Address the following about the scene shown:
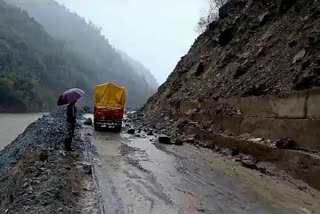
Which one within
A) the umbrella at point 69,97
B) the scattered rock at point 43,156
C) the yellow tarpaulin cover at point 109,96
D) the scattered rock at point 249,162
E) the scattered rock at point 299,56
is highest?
the scattered rock at point 299,56

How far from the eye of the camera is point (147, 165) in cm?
1374

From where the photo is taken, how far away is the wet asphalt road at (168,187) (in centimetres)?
Answer: 840

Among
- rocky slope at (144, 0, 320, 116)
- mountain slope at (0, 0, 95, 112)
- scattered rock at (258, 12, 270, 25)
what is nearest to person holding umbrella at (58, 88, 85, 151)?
rocky slope at (144, 0, 320, 116)

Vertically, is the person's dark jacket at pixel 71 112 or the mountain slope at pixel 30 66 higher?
the mountain slope at pixel 30 66

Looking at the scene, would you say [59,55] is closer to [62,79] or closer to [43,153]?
[62,79]

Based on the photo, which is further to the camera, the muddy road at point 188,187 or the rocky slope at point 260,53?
the rocky slope at point 260,53

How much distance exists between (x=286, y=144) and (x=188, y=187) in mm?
3671

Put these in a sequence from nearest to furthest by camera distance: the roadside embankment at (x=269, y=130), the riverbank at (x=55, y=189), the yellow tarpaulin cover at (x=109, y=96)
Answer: the riverbank at (x=55, y=189), the roadside embankment at (x=269, y=130), the yellow tarpaulin cover at (x=109, y=96)

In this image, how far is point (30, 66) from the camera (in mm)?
118562

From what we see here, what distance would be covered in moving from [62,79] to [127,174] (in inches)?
4848

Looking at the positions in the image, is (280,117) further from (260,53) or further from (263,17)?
(263,17)

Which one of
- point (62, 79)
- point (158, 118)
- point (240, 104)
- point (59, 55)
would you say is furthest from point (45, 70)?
point (240, 104)

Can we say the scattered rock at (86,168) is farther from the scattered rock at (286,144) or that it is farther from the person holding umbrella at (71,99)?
the scattered rock at (286,144)

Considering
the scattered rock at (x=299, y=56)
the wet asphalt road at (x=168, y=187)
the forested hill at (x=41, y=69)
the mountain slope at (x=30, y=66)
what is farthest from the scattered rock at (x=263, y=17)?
the forested hill at (x=41, y=69)
